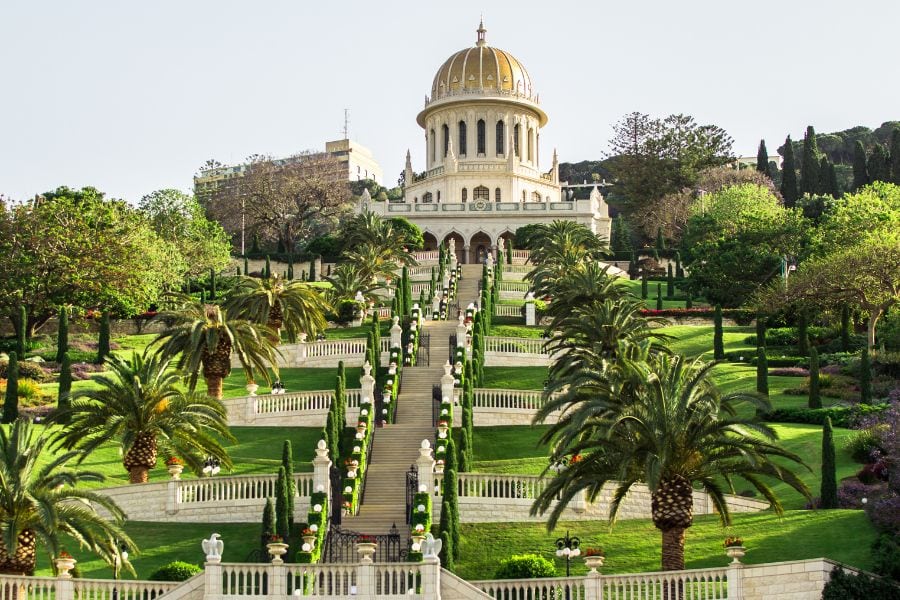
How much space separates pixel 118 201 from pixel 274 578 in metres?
53.4

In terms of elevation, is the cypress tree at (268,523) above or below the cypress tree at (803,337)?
below

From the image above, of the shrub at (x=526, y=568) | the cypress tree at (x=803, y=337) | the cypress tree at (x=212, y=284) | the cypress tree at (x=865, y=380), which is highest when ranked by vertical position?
the cypress tree at (x=212, y=284)

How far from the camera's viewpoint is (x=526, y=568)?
33875 millimetres

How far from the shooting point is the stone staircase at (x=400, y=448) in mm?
40344

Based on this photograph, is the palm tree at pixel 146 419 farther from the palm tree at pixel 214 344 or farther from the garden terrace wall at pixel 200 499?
the palm tree at pixel 214 344

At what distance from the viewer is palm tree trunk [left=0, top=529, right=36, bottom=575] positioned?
31531 millimetres

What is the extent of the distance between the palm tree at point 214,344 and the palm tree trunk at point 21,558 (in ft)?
57.1

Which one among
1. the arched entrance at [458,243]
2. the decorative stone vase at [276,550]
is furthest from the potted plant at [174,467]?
the arched entrance at [458,243]

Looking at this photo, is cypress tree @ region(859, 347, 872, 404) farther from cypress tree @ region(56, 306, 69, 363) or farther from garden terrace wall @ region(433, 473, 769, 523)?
cypress tree @ region(56, 306, 69, 363)

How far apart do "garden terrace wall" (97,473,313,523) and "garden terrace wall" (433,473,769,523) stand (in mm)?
4704

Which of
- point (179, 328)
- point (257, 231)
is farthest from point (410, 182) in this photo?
point (179, 328)

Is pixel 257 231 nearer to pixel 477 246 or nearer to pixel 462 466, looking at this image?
pixel 477 246

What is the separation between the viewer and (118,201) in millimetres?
81250

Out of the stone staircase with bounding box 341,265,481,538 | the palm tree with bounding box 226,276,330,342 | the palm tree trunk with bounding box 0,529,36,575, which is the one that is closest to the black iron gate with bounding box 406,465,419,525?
the stone staircase with bounding box 341,265,481,538
